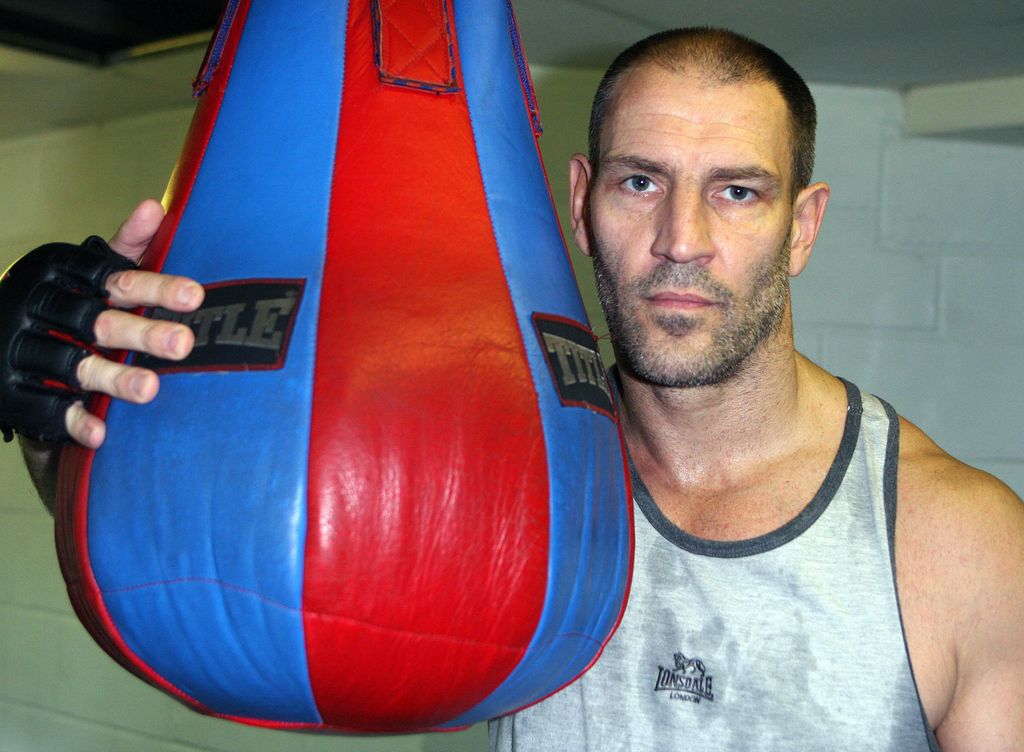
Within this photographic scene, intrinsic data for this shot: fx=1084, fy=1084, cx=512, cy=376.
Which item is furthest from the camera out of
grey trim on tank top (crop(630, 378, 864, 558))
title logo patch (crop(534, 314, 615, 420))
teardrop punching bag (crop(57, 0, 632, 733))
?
grey trim on tank top (crop(630, 378, 864, 558))

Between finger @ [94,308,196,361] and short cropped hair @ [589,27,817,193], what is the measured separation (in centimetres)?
67

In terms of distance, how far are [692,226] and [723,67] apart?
0.22 meters

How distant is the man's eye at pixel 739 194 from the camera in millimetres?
1220

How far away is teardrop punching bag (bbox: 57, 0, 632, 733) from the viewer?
0.74 meters

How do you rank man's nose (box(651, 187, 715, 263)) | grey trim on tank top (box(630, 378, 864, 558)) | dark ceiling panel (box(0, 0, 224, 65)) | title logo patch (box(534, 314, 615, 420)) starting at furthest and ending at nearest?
dark ceiling panel (box(0, 0, 224, 65)) < grey trim on tank top (box(630, 378, 864, 558)) < man's nose (box(651, 187, 715, 263)) < title logo patch (box(534, 314, 615, 420))

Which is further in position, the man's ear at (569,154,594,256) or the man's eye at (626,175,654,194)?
the man's ear at (569,154,594,256)

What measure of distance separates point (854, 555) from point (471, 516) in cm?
64

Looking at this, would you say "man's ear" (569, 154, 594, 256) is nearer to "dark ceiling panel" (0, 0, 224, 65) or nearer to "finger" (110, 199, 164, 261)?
"finger" (110, 199, 164, 261)

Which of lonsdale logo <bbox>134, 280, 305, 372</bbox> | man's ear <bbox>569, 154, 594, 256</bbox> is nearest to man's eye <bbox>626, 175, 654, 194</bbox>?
man's ear <bbox>569, 154, 594, 256</bbox>

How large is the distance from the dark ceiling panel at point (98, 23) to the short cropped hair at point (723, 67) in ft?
2.83

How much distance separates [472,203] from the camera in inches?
34.6

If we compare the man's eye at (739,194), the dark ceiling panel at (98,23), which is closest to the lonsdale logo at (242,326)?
the man's eye at (739,194)

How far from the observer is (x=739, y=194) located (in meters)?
1.22

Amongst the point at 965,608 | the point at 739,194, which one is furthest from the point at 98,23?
the point at 965,608
